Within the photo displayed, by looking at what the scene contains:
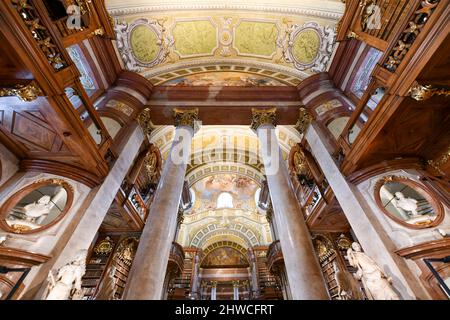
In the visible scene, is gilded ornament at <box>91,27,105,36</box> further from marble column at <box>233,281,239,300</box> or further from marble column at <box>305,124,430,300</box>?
marble column at <box>233,281,239,300</box>

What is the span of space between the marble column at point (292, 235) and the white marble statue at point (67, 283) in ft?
11.1

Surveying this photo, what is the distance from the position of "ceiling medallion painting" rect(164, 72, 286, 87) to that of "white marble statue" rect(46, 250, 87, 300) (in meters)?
8.75

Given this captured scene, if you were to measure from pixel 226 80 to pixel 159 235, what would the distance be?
834cm

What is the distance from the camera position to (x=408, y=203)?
4.61 metres

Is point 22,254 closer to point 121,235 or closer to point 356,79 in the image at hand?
point 121,235

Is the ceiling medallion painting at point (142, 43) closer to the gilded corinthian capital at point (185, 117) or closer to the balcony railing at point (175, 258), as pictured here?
the gilded corinthian capital at point (185, 117)

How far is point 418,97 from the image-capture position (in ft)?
12.8

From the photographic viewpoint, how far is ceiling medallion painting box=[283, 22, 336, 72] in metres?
→ 8.95

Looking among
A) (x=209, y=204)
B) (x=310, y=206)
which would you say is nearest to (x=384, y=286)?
(x=310, y=206)

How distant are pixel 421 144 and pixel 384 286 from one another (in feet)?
12.2

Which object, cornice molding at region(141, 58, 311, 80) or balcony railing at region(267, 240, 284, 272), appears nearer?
cornice molding at region(141, 58, 311, 80)

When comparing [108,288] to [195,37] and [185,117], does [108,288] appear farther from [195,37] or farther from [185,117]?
[195,37]

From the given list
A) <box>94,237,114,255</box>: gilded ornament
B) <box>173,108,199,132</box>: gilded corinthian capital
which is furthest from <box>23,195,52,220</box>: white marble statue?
<box>173,108,199,132</box>: gilded corinthian capital

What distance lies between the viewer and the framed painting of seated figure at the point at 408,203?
14.0 ft
